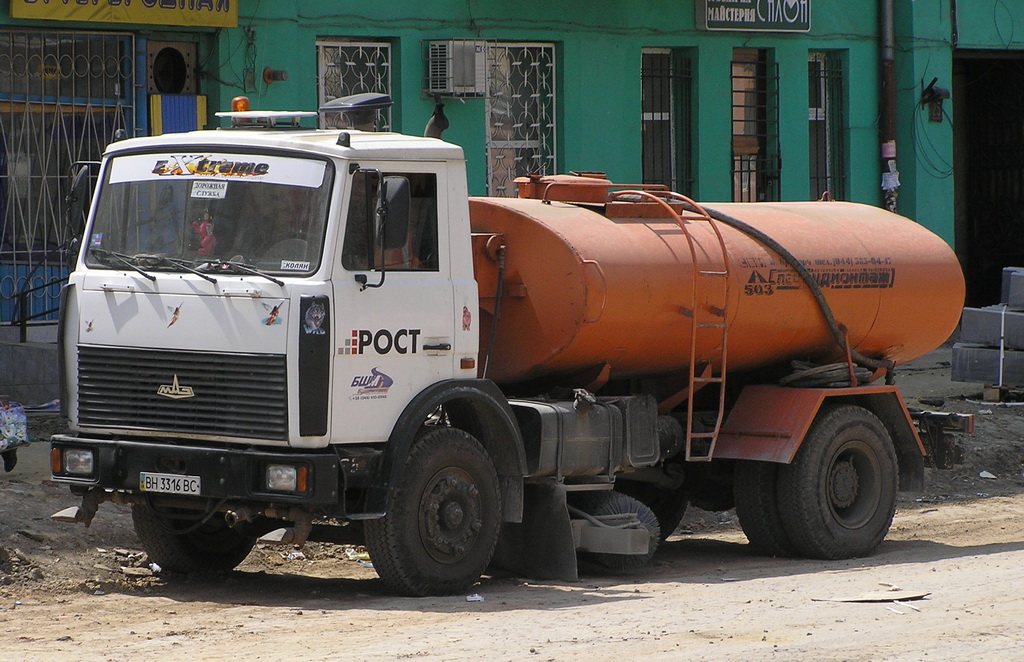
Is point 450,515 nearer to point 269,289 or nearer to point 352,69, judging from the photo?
point 269,289

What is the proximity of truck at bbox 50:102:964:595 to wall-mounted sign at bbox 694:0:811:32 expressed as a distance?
28.1 feet

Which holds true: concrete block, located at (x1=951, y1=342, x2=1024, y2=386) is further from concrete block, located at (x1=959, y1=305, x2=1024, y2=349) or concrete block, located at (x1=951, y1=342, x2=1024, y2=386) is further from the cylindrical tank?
the cylindrical tank

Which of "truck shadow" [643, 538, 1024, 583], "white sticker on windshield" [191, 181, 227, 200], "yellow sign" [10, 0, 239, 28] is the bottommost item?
"truck shadow" [643, 538, 1024, 583]

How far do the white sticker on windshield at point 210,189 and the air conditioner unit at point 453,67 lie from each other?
28.3ft

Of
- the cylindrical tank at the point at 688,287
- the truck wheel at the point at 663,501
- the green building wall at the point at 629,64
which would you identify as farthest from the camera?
the green building wall at the point at 629,64

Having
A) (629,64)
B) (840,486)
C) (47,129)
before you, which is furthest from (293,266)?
(629,64)

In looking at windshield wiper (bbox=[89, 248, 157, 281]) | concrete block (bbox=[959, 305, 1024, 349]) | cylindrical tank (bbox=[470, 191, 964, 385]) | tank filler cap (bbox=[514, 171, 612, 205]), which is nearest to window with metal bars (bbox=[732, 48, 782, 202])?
concrete block (bbox=[959, 305, 1024, 349])

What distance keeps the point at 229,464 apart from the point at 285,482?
31 centimetres

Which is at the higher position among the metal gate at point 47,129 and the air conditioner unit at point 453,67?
the air conditioner unit at point 453,67

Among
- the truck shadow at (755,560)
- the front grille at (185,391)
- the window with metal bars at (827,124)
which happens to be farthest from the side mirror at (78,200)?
the window with metal bars at (827,124)

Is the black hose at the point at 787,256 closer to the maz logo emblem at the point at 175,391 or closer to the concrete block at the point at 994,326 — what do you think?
the maz logo emblem at the point at 175,391

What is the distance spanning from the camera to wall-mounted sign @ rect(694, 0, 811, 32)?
18656mm

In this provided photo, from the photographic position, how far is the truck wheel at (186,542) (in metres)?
9.03

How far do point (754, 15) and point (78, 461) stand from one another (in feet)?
40.9
